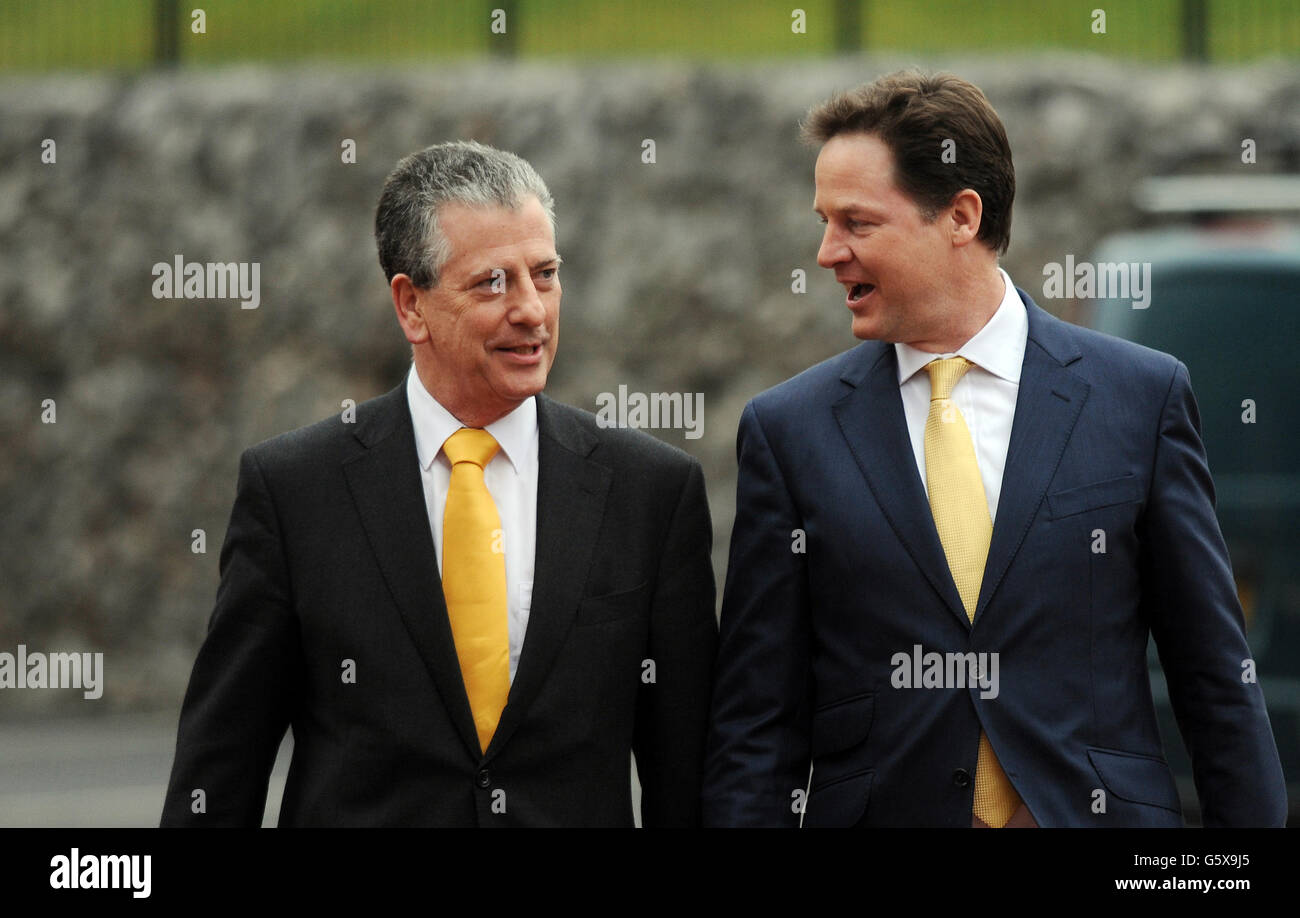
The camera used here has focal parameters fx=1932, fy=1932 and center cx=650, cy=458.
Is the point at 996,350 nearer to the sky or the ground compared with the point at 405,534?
nearer to the sky

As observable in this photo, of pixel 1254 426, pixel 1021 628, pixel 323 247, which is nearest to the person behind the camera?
pixel 1021 628

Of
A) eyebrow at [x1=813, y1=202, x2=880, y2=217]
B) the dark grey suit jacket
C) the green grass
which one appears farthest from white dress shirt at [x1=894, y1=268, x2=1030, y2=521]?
the green grass

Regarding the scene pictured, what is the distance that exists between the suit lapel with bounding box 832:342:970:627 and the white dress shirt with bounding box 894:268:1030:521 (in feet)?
0.08

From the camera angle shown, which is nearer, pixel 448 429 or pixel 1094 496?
pixel 1094 496

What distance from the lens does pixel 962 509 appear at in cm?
A: 327

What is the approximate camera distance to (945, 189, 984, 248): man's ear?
3.38 metres

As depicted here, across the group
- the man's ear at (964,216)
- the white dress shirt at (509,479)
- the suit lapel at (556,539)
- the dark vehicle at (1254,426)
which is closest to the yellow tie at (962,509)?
the man's ear at (964,216)

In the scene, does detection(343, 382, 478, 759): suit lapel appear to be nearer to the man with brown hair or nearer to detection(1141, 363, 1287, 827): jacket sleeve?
the man with brown hair

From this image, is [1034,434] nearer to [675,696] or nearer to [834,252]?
[834,252]

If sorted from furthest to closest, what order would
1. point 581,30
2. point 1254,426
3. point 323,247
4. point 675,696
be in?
point 581,30 < point 323,247 < point 1254,426 < point 675,696

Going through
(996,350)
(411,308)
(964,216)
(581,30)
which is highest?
(581,30)

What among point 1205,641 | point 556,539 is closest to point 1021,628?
point 1205,641

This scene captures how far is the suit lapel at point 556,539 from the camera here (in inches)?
127

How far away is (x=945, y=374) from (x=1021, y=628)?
1.55ft
